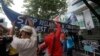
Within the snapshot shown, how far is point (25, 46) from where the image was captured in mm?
5445

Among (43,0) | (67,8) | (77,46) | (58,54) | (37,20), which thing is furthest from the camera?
(67,8)

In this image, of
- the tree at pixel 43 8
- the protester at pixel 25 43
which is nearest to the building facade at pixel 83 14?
the tree at pixel 43 8

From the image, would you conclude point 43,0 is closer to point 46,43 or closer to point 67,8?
point 67,8

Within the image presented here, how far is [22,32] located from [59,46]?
120 cm

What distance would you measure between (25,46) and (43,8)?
88.8 ft

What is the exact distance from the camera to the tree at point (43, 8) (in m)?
31.8

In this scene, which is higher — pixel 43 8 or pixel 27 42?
pixel 43 8

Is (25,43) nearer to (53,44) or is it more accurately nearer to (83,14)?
(53,44)

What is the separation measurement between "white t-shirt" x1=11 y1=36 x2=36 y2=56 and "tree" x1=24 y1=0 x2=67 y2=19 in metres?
25.8

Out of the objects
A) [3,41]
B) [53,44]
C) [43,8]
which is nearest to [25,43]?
[3,41]

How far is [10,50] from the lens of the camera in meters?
6.38

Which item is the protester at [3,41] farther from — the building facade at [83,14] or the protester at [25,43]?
the building facade at [83,14]

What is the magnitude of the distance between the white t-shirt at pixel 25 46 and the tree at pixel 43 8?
2580 centimetres

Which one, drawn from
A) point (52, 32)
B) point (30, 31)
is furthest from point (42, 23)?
point (30, 31)
